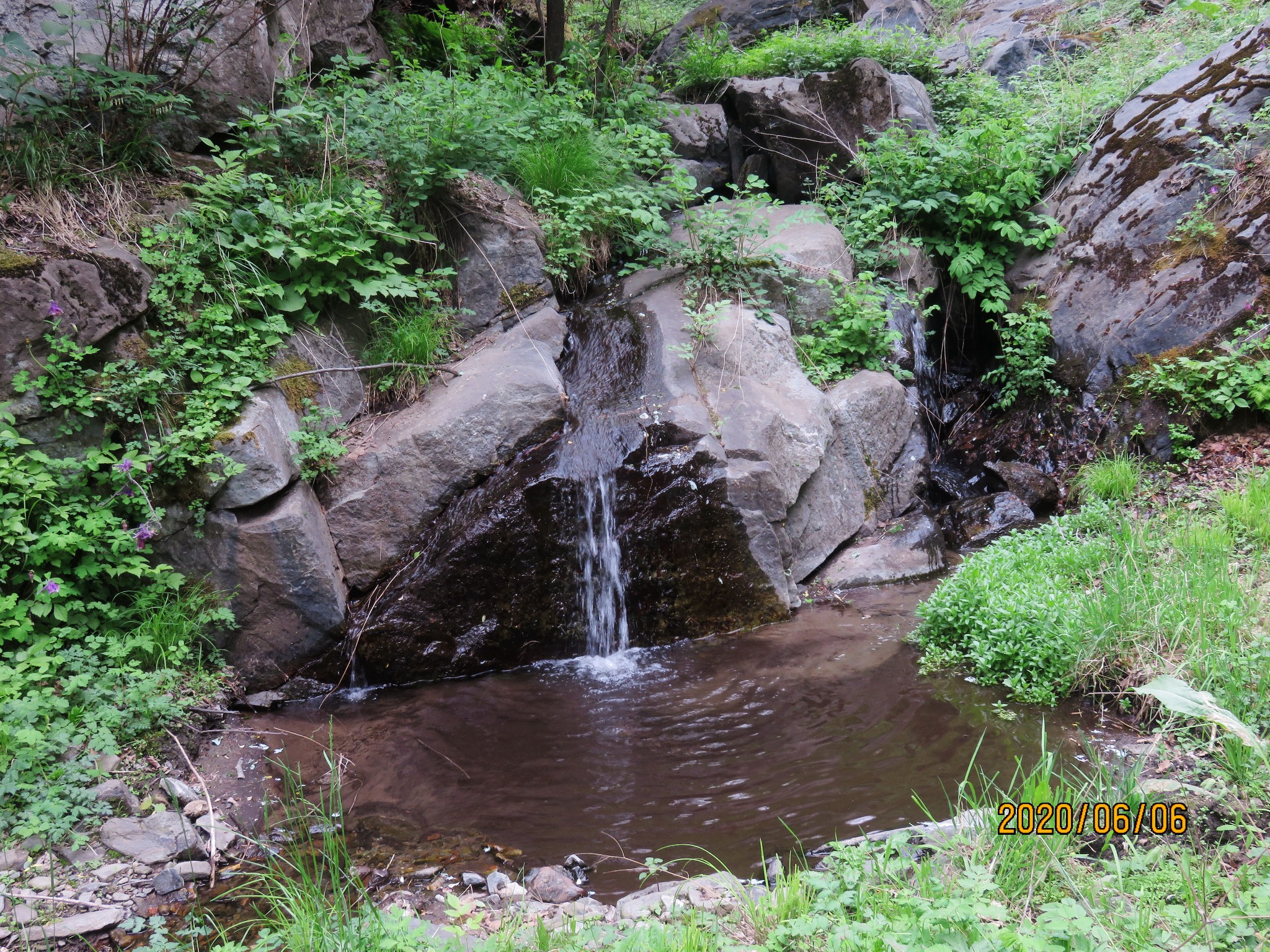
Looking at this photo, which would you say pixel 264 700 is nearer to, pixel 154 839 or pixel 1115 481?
pixel 154 839

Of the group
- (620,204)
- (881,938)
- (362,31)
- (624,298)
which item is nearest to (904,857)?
(881,938)

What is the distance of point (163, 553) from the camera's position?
4.83 metres

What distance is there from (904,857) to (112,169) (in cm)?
638

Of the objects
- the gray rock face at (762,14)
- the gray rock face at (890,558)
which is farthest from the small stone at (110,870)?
the gray rock face at (762,14)

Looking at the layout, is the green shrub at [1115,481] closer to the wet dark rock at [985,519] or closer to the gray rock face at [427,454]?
the wet dark rock at [985,519]

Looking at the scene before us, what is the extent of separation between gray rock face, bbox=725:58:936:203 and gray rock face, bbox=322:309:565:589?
5.19 meters

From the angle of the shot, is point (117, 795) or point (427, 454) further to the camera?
point (427, 454)

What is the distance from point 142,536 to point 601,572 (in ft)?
9.66

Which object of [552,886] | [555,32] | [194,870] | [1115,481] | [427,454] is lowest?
[552,886]

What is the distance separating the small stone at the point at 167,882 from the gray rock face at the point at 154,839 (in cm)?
13

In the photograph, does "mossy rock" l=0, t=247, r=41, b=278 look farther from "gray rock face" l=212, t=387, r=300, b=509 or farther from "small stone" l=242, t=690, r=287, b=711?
"small stone" l=242, t=690, r=287, b=711

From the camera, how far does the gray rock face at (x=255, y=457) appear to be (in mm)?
4859

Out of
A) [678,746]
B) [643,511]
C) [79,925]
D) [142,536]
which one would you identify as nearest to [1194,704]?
[678,746]

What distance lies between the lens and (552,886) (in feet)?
10.3
